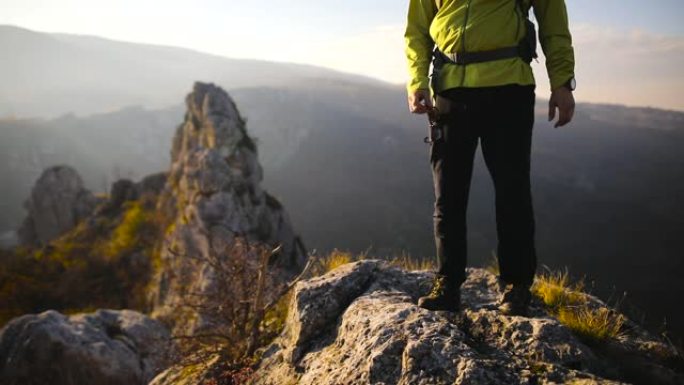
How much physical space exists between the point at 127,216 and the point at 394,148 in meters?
137

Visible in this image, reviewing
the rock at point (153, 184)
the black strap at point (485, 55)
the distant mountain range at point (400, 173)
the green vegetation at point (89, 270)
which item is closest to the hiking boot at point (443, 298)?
the black strap at point (485, 55)

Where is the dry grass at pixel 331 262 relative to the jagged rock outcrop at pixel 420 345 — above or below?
below

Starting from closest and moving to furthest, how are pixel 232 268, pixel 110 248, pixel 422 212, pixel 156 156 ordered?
pixel 232 268
pixel 110 248
pixel 422 212
pixel 156 156

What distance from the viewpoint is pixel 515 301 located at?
305cm

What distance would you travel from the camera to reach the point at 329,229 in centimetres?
10494

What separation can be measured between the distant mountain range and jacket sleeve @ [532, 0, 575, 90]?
65.5 meters

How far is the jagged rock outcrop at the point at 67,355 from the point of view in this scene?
25.7 feet

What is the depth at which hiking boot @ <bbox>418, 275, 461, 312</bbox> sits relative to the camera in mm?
3139

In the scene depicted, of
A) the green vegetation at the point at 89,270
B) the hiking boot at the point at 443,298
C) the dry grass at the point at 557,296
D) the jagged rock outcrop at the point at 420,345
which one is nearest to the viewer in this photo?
the jagged rock outcrop at the point at 420,345

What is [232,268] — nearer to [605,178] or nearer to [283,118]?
[605,178]

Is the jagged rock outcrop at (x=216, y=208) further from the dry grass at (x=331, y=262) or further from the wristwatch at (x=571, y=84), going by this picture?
the wristwatch at (x=571, y=84)

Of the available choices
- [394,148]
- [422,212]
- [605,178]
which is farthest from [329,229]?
[605,178]

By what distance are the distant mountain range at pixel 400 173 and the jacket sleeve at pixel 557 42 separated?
215 ft

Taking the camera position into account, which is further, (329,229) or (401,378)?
(329,229)
